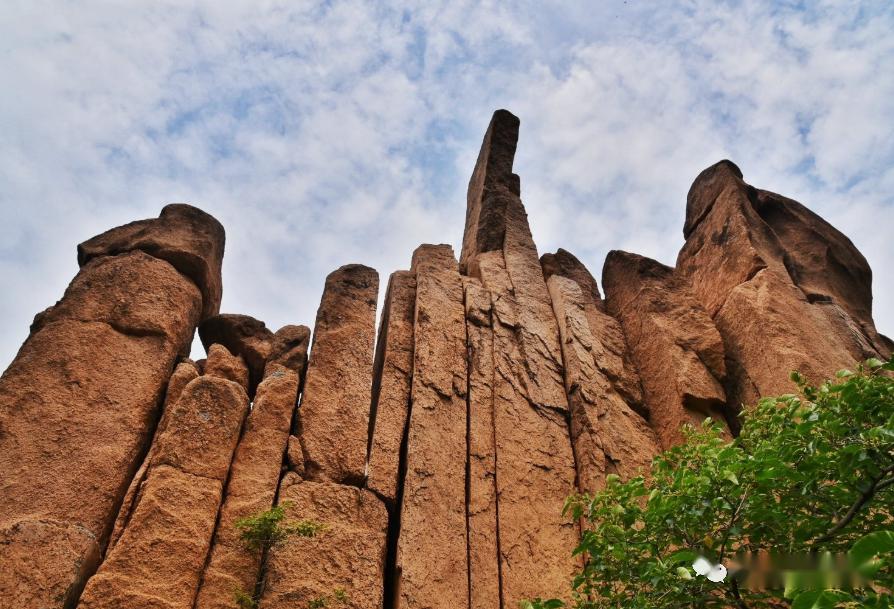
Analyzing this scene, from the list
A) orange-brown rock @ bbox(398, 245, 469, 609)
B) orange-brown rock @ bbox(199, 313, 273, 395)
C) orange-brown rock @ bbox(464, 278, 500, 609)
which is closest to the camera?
orange-brown rock @ bbox(398, 245, 469, 609)

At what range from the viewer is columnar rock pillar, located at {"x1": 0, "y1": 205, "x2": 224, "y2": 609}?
6191mm

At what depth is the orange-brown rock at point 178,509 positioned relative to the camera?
234 inches

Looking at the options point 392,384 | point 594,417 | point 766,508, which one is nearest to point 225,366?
point 392,384

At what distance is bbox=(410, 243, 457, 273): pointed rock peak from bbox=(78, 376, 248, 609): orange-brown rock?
4243 mm

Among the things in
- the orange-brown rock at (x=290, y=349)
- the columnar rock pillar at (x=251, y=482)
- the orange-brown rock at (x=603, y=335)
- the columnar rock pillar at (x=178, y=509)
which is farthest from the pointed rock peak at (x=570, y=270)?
the columnar rock pillar at (x=178, y=509)

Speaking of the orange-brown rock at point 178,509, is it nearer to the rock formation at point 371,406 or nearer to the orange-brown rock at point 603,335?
the rock formation at point 371,406

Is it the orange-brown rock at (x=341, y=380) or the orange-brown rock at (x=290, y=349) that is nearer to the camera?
the orange-brown rock at (x=341, y=380)

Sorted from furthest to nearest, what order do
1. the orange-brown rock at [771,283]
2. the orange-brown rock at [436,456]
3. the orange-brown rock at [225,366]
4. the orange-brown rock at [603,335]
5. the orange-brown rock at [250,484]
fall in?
the orange-brown rock at [603,335] < the orange-brown rock at [771,283] < the orange-brown rock at [225,366] < the orange-brown rock at [436,456] < the orange-brown rock at [250,484]

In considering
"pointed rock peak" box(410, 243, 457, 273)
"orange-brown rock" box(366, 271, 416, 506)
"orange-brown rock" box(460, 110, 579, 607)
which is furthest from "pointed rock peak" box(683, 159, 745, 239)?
"orange-brown rock" box(366, 271, 416, 506)

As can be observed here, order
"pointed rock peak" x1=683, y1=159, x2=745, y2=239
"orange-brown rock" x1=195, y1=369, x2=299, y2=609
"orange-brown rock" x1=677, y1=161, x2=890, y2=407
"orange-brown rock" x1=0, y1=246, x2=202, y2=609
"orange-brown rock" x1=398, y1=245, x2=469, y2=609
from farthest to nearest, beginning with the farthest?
"pointed rock peak" x1=683, y1=159, x2=745, y2=239, "orange-brown rock" x1=677, y1=161, x2=890, y2=407, "orange-brown rock" x1=398, y1=245, x2=469, y2=609, "orange-brown rock" x1=195, y1=369, x2=299, y2=609, "orange-brown rock" x1=0, y1=246, x2=202, y2=609

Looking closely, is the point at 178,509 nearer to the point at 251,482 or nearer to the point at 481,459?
the point at 251,482

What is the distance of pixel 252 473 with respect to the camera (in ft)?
24.0

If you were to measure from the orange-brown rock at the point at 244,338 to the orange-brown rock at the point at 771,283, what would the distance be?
7.29 m

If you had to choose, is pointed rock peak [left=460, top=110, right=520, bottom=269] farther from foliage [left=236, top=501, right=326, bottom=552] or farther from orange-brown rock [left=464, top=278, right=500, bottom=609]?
foliage [left=236, top=501, right=326, bottom=552]
